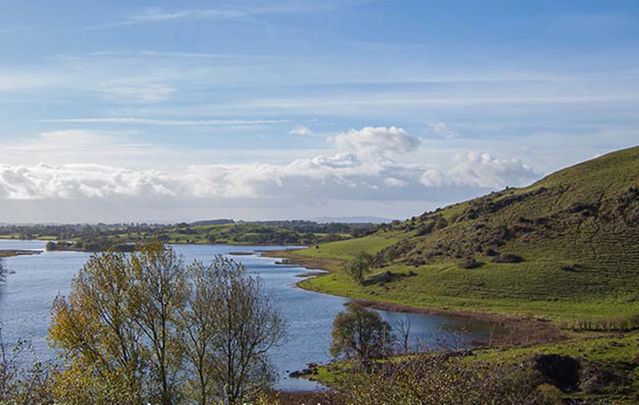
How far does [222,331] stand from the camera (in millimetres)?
39562

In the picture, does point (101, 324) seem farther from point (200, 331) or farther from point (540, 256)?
point (540, 256)

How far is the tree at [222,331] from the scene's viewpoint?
3906 cm

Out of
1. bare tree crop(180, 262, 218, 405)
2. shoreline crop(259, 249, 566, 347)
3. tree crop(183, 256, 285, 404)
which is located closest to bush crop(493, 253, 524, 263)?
shoreline crop(259, 249, 566, 347)

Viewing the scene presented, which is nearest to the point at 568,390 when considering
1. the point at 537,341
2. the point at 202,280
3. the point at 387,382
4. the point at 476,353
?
the point at 476,353

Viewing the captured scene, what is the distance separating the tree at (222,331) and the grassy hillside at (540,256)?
56.0 metres

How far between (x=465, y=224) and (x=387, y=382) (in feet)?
414

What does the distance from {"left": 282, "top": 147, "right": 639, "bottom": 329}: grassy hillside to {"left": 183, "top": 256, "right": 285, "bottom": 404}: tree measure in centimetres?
5603

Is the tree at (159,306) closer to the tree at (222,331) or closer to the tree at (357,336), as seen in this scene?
the tree at (222,331)

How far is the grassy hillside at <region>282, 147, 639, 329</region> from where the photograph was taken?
9825cm

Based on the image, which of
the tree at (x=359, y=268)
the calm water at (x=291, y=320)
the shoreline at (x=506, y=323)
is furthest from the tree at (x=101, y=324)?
the tree at (x=359, y=268)

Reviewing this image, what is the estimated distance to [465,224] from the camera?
146 metres

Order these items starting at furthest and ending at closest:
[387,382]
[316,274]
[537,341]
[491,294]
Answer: [316,274] < [491,294] < [537,341] < [387,382]

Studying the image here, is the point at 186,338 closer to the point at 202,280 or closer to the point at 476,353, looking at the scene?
the point at 202,280

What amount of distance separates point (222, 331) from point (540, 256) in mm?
86445
